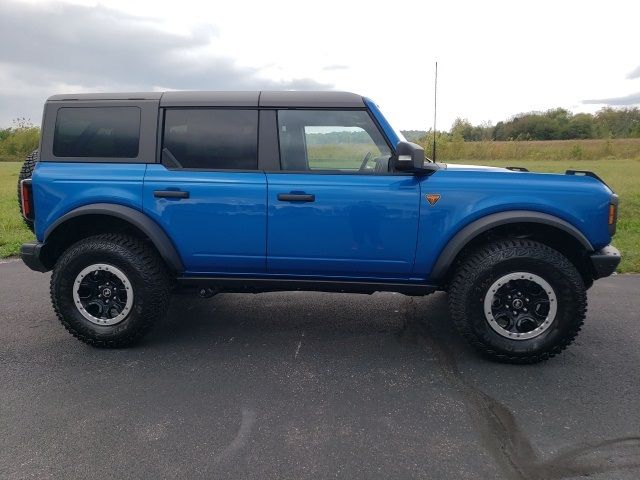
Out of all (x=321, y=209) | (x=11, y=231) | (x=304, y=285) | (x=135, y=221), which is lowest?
(x=11, y=231)

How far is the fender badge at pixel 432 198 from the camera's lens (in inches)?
133

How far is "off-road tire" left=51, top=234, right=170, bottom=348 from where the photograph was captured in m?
3.59

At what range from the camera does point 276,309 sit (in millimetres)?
4555

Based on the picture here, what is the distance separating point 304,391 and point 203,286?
1.23m

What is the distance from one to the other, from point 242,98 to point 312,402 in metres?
2.23

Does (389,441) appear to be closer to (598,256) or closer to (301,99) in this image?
(598,256)

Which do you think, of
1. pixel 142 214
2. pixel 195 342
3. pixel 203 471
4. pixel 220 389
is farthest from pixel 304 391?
pixel 142 214

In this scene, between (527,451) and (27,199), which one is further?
(27,199)

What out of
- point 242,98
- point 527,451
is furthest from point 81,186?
point 527,451

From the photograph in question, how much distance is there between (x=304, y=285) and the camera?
364 cm

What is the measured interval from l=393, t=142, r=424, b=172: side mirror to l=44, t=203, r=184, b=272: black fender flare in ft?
5.78

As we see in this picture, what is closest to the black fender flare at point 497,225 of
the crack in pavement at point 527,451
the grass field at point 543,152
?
the crack in pavement at point 527,451

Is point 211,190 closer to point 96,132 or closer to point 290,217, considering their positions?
point 290,217

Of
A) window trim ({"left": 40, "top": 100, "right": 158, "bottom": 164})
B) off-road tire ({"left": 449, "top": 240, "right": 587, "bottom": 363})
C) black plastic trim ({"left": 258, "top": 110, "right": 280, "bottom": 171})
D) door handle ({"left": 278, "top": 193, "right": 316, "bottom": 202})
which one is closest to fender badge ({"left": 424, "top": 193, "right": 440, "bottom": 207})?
off-road tire ({"left": 449, "top": 240, "right": 587, "bottom": 363})
